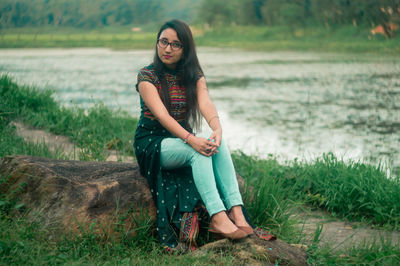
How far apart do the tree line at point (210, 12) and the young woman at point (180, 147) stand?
2.92 m

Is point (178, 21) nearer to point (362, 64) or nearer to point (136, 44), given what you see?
point (362, 64)

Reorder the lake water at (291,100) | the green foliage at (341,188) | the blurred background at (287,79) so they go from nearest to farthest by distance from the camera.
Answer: the green foliage at (341,188), the lake water at (291,100), the blurred background at (287,79)

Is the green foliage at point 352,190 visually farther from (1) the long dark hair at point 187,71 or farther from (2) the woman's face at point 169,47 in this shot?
(2) the woman's face at point 169,47

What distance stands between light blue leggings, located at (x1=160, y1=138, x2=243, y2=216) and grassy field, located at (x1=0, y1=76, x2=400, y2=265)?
1.26 feet

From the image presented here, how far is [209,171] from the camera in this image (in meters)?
3.03

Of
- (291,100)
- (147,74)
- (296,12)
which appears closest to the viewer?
(147,74)

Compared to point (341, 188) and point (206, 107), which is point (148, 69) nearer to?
point (206, 107)

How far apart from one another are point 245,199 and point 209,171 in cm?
71

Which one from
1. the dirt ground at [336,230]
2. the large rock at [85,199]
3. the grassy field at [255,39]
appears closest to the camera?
the large rock at [85,199]

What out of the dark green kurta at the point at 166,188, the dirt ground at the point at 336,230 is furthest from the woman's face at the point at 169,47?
the dirt ground at the point at 336,230

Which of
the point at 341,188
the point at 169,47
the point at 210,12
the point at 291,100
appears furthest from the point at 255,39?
the point at 169,47

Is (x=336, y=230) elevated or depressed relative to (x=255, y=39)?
depressed

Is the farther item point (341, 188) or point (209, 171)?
point (341, 188)

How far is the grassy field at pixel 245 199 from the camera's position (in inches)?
110
